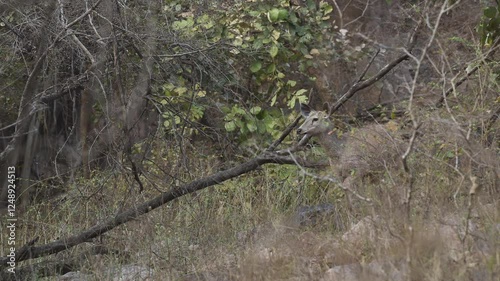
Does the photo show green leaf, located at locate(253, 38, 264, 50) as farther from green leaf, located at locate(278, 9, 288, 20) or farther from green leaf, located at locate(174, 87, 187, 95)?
green leaf, located at locate(174, 87, 187, 95)

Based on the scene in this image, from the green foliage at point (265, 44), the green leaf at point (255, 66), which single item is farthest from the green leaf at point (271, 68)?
the green leaf at point (255, 66)

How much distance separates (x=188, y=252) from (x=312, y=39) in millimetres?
4142

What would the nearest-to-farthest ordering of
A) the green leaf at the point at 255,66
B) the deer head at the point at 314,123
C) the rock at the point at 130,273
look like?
the rock at the point at 130,273, the deer head at the point at 314,123, the green leaf at the point at 255,66

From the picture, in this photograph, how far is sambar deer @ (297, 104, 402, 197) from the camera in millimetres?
6020

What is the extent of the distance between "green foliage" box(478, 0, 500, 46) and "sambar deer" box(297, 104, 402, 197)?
0.93 metres

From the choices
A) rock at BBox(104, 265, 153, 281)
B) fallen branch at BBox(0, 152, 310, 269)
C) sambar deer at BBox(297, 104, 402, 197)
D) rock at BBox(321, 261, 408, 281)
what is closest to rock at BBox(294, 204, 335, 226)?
sambar deer at BBox(297, 104, 402, 197)

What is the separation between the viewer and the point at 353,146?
7051 millimetres

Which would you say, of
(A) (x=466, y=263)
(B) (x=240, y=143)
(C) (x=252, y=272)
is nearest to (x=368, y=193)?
(C) (x=252, y=272)

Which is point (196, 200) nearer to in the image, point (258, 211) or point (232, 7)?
point (258, 211)

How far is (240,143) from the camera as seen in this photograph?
331 inches

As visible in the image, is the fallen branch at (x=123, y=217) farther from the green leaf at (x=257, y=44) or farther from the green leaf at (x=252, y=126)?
the green leaf at (x=257, y=44)

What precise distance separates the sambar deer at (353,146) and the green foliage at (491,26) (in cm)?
93

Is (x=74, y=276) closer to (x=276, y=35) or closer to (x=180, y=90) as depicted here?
(x=180, y=90)

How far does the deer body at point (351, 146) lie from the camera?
20.1 ft
